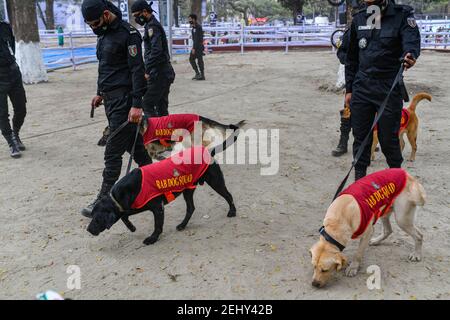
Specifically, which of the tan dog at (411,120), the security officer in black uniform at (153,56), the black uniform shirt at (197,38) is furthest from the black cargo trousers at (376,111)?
the black uniform shirt at (197,38)

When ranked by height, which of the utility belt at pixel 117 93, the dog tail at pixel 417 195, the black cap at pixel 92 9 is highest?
the black cap at pixel 92 9

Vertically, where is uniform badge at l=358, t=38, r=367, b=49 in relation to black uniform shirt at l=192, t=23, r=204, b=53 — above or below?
below

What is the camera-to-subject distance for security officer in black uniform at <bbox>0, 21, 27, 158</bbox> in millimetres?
6105

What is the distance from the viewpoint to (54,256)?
3.70 m

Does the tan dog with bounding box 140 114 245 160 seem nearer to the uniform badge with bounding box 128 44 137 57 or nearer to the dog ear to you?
the uniform badge with bounding box 128 44 137 57

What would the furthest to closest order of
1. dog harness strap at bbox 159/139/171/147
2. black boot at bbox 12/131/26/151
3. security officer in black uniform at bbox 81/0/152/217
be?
1. black boot at bbox 12/131/26/151
2. dog harness strap at bbox 159/139/171/147
3. security officer in black uniform at bbox 81/0/152/217

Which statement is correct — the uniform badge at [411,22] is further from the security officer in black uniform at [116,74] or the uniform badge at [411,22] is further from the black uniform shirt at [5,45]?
the black uniform shirt at [5,45]

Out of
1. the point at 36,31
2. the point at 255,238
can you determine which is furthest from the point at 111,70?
the point at 36,31

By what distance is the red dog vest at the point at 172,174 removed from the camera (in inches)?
145

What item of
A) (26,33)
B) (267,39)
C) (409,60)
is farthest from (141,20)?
(267,39)

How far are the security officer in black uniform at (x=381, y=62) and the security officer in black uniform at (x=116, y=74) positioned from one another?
2.04 metres

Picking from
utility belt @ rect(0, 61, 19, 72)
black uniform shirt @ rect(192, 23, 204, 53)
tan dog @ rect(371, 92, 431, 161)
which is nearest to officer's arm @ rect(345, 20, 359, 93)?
tan dog @ rect(371, 92, 431, 161)

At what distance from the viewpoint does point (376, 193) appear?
318cm

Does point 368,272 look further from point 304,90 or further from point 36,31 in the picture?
point 36,31
